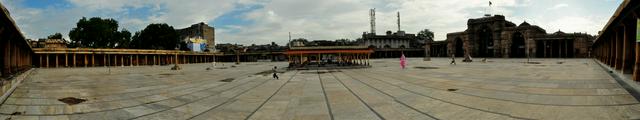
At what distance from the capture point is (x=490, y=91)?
1402 centimetres

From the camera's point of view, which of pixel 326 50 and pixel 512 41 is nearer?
pixel 326 50

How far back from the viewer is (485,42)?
9575cm

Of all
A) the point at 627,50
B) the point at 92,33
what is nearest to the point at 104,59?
the point at 92,33

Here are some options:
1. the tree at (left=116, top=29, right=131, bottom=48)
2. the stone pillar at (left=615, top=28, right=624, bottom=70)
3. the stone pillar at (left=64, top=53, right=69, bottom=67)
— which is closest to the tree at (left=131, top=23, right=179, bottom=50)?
→ the tree at (left=116, top=29, right=131, bottom=48)

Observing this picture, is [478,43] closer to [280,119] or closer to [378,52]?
[378,52]

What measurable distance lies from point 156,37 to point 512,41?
297ft

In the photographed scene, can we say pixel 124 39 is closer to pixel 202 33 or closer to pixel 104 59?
pixel 202 33

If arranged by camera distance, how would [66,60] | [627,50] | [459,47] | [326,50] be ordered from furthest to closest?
[459,47], [66,60], [326,50], [627,50]

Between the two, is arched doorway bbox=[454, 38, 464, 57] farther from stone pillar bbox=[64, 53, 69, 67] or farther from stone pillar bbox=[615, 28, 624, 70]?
stone pillar bbox=[64, 53, 69, 67]

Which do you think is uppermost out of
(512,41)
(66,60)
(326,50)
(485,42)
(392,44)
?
(392,44)

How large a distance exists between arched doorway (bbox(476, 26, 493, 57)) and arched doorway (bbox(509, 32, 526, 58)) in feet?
23.7

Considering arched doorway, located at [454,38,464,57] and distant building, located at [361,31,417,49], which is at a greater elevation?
distant building, located at [361,31,417,49]

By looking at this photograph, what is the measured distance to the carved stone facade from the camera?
74500 millimetres

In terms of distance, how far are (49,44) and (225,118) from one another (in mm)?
75433
